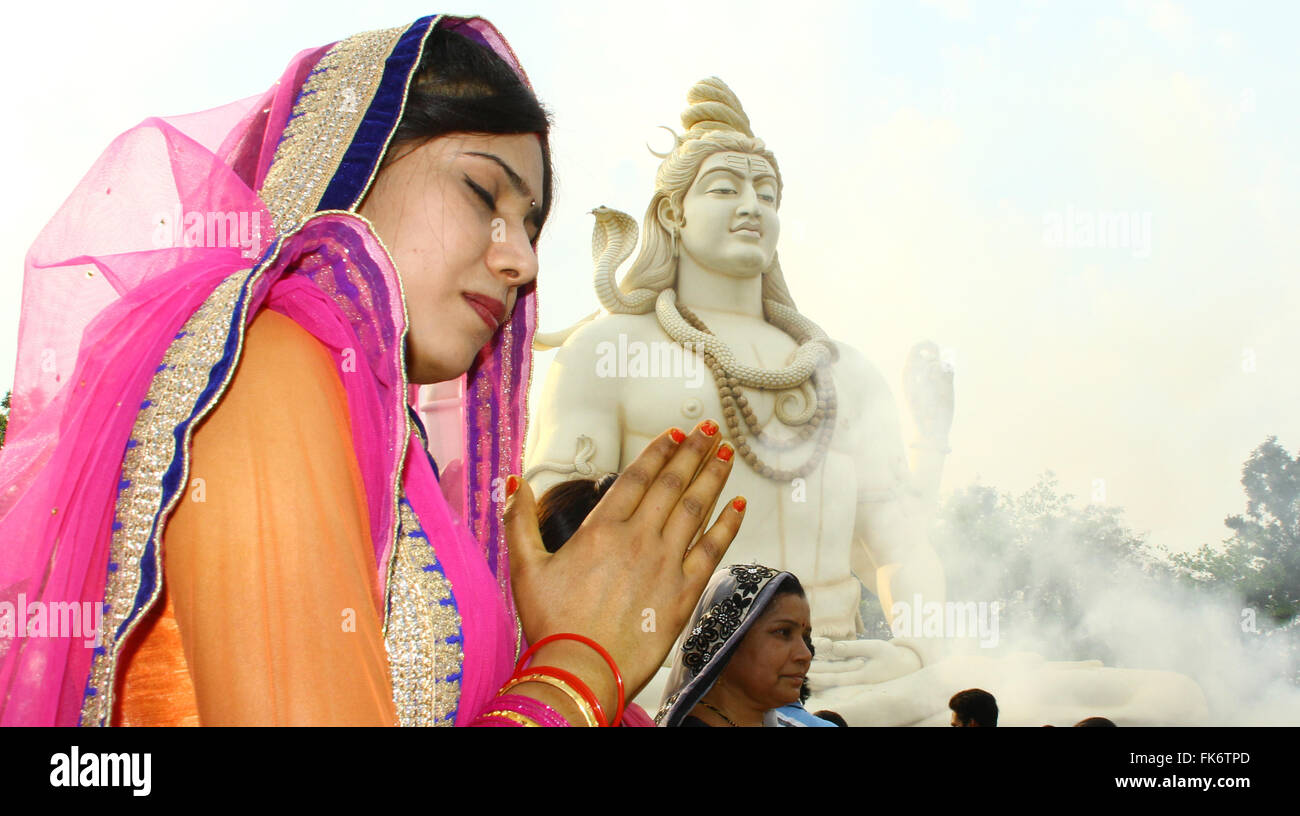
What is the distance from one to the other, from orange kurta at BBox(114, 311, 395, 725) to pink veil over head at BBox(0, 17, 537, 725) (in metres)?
0.03

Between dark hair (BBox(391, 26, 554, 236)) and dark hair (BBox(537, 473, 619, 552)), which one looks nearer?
dark hair (BBox(391, 26, 554, 236))

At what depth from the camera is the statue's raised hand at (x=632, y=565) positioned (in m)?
0.79

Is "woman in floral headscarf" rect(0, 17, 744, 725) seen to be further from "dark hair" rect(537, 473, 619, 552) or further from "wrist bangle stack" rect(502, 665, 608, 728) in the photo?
"dark hair" rect(537, 473, 619, 552)

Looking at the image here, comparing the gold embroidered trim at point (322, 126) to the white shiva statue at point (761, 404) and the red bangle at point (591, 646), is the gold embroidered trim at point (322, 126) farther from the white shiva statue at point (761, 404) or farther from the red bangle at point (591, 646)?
the white shiva statue at point (761, 404)

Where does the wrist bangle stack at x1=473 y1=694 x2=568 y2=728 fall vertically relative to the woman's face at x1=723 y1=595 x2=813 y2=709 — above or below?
above

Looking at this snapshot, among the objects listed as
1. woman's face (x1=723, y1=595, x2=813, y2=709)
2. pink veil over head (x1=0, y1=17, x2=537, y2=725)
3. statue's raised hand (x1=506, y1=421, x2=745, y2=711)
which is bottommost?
woman's face (x1=723, y1=595, x2=813, y2=709)

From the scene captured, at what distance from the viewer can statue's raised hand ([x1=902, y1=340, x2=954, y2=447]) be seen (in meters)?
3.59

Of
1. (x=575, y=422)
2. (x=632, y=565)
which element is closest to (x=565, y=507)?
(x=575, y=422)

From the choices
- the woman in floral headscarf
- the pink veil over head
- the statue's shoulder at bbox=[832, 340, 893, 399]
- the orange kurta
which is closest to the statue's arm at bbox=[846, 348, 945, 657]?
the statue's shoulder at bbox=[832, 340, 893, 399]

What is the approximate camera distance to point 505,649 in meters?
0.97

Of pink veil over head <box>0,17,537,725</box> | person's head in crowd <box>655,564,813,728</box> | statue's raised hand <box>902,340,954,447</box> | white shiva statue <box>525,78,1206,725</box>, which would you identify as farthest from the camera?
statue's raised hand <box>902,340,954,447</box>

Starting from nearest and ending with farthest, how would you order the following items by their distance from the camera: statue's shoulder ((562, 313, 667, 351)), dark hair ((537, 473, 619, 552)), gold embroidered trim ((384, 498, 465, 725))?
gold embroidered trim ((384, 498, 465, 725)), dark hair ((537, 473, 619, 552)), statue's shoulder ((562, 313, 667, 351))

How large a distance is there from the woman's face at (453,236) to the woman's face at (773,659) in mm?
1570
